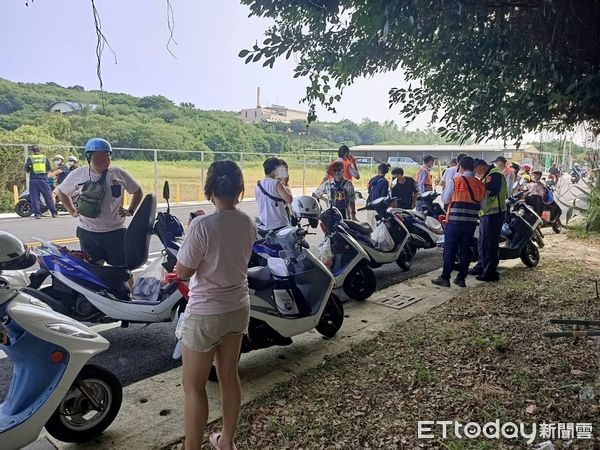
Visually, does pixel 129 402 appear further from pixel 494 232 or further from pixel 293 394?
pixel 494 232

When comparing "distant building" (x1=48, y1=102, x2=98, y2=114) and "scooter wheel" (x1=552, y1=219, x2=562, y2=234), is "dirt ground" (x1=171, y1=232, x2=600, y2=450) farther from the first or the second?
"distant building" (x1=48, y1=102, x2=98, y2=114)

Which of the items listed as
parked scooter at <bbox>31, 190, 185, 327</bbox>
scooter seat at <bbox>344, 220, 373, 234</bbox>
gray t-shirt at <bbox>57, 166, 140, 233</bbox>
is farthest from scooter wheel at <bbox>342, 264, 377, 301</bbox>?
gray t-shirt at <bbox>57, 166, 140, 233</bbox>

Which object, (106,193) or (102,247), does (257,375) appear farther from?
(106,193)

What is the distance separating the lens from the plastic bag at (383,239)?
670 cm

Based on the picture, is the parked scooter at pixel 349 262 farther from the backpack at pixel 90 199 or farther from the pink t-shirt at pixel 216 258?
the pink t-shirt at pixel 216 258

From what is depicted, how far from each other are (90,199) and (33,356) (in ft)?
6.93

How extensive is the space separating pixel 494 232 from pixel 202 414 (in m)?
5.40

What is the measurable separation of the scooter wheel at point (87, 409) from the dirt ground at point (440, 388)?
80 centimetres

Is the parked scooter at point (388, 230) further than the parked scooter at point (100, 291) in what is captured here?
Yes

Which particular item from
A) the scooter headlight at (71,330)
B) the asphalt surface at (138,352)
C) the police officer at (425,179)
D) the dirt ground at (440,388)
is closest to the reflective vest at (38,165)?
the asphalt surface at (138,352)

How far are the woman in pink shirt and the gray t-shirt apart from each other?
7.87 ft

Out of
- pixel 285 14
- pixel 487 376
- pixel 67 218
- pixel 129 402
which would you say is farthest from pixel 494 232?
pixel 67 218

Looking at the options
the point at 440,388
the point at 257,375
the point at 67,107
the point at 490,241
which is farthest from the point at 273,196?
the point at 67,107

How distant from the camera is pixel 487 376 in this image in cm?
364
